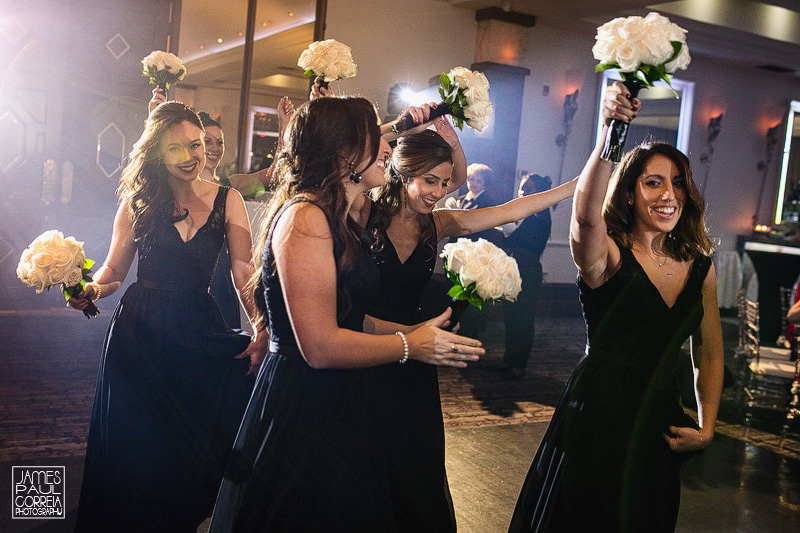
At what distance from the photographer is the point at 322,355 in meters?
1.67

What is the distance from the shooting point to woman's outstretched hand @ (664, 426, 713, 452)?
2.16 meters

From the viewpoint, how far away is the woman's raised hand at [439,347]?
5.81 ft

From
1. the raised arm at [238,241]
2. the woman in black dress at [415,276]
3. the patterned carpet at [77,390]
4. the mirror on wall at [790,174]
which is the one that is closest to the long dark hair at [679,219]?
the woman in black dress at [415,276]

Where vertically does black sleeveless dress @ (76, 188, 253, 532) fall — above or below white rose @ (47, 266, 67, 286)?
below

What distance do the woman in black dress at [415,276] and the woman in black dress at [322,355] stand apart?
26 cm

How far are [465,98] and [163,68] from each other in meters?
1.83

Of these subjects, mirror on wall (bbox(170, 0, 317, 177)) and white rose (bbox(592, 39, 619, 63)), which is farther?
mirror on wall (bbox(170, 0, 317, 177))

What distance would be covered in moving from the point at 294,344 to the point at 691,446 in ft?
4.20

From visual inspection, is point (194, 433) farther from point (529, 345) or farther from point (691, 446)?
point (529, 345)

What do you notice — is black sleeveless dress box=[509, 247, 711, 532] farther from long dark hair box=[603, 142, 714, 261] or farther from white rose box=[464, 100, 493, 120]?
white rose box=[464, 100, 493, 120]

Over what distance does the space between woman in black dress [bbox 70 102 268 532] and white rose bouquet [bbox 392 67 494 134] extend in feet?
3.17

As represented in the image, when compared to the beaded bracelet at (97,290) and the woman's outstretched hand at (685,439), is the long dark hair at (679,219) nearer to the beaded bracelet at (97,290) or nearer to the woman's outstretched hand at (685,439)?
the woman's outstretched hand at (685,439)

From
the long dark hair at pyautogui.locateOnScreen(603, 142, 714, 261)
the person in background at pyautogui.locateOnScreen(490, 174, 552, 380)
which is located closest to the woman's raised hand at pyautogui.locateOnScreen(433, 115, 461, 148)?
the long dark hair at pyautogui.locateOnScreen(603, 142, 714, 261)

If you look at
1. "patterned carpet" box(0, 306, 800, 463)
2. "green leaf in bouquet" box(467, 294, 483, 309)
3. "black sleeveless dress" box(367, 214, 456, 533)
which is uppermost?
"green leaf in bouquet" box(467, 294, 483, 309)
